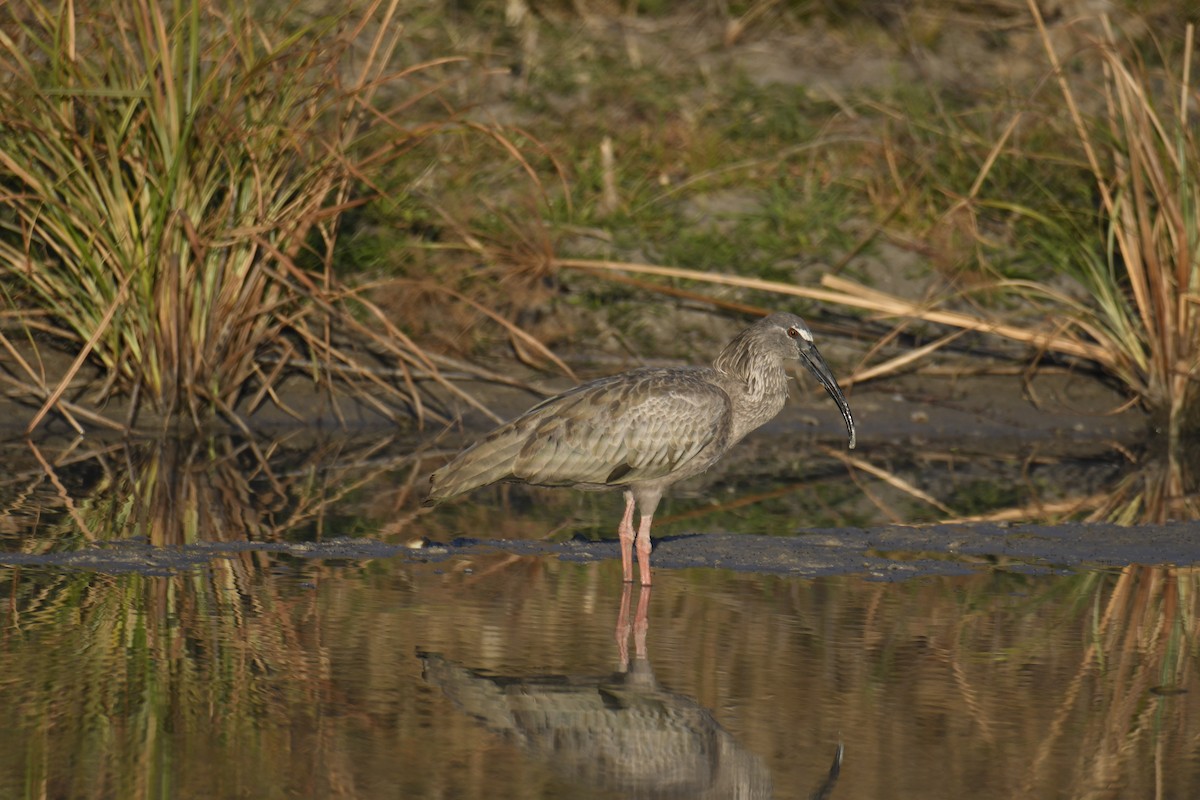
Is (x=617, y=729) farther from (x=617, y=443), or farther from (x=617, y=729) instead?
(x=617, y=443)

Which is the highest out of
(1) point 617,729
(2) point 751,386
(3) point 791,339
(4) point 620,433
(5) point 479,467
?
(3) point 791,339

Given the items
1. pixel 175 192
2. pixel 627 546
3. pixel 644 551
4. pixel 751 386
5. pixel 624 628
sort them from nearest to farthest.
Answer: pixel 624 628
pixel 644 551
pixel 627 546
pixel 751 386
pixel 175 192

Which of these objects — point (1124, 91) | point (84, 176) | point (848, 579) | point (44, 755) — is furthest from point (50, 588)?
point (1124, 91)

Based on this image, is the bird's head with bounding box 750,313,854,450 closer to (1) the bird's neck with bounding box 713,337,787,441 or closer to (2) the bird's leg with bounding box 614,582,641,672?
(1) the bird's neck with bounding box 713,337,787,441

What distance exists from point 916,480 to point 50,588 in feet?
15.0

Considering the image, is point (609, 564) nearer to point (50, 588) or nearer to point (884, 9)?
point (50, 588)

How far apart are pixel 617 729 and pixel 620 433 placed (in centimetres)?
224

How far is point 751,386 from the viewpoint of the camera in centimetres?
740

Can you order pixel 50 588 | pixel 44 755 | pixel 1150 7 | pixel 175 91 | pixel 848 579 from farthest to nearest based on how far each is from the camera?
pixel 1150 7 → pixel 175 91 → pixel 848 579 → pixel 50 588 → pixel 44 755

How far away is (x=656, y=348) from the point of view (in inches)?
443

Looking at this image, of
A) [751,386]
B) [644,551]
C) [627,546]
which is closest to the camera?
[644,551]

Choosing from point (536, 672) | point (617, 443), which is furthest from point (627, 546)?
point (536, 672)

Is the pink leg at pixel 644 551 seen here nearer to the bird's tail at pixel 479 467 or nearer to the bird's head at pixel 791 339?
the bird's tail at pixel 479 467

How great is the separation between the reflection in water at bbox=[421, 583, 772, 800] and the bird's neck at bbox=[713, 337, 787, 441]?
2011 millimetres
